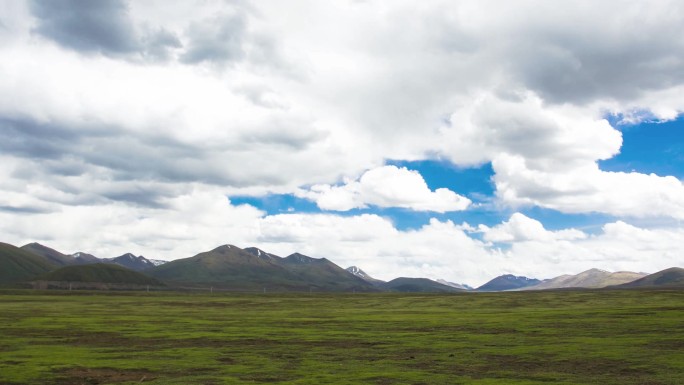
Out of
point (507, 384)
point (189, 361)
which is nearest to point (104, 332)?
point (189, 361)

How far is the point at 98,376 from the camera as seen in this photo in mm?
36625

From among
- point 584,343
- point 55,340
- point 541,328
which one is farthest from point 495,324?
point 55,340

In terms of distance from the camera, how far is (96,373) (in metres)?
37.7

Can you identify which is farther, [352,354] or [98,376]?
[352,354]

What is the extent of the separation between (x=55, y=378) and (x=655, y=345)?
159 feet

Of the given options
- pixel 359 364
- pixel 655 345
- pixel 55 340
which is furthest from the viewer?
pixel 55 340

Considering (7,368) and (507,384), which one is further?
(7,368)

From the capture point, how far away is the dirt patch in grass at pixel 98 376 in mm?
34719

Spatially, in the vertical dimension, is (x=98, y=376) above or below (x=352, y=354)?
above

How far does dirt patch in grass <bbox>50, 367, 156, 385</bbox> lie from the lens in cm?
3472

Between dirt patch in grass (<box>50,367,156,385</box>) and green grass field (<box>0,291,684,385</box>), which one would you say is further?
green grass field (<box>0,291,684,385</box>)

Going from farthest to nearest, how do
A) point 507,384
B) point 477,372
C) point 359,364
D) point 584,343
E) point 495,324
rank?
point 495,324, point 584,343, point 359,364, point 477,372, point 507,384

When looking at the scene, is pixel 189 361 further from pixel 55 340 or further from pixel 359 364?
Result: pixel 55 340

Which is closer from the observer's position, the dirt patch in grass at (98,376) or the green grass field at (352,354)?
the dirt patch in grass at (98,376)
